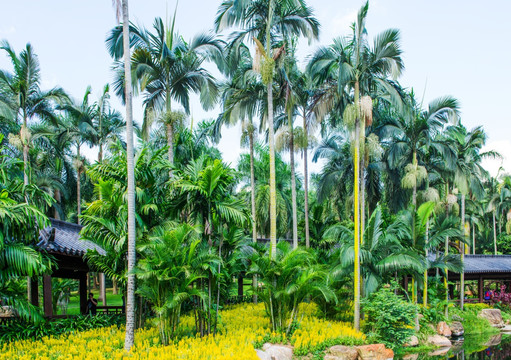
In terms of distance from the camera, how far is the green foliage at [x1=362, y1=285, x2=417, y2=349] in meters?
14.9

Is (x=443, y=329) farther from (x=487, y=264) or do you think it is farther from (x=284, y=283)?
(x=487, y=264)

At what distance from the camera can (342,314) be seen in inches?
687

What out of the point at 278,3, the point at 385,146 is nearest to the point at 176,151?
the point at 278,3

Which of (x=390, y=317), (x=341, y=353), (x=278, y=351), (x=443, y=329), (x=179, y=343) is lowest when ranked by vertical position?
(x=443, y=329)

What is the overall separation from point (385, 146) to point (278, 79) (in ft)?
29.9

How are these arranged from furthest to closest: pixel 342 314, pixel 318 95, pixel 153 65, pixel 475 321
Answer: pixel 475 321 → pixel 318 95 → pixel 342 314 → pixel 153 65

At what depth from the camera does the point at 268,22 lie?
16.8m

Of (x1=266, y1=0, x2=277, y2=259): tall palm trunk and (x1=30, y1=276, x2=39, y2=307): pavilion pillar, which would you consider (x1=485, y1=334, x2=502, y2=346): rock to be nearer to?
(x1=266, y1=0, x2=277, y2=259): tall palm trunk

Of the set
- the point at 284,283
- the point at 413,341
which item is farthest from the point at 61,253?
the point at 413,341

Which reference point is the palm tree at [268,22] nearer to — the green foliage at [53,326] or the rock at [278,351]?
the rock at [278,351]

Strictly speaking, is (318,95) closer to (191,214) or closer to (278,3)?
(278,3)

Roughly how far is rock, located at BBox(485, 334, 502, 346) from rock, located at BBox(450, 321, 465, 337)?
1.22 metres

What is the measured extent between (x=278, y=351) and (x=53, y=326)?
659 centimetres

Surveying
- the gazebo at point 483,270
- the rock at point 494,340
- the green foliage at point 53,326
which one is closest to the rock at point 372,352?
the rock at point 494,340
